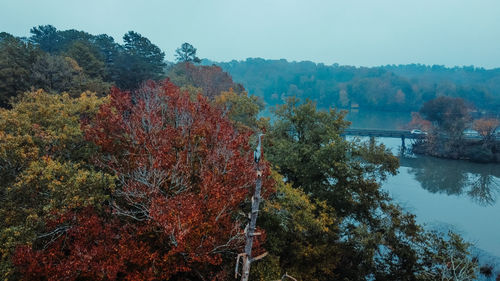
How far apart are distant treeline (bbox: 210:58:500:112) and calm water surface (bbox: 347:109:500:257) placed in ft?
142

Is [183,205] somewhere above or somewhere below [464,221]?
above

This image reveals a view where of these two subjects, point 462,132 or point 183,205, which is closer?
point 183,205

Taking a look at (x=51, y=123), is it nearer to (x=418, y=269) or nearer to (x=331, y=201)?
(x=331, y=201)

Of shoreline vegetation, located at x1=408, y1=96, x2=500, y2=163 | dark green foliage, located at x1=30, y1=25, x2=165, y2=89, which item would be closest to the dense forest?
dark green foliage, located at x1=30, y1=25, x2=165, y2=89

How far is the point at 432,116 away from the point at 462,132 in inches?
424

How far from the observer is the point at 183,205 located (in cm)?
712

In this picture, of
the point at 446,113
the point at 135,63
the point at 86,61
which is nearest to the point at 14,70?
the point at 86,61

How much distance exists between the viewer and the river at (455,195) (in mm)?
16562

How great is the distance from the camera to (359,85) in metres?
78.7

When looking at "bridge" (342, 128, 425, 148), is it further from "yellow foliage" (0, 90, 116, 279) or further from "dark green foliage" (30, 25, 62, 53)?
"dark green foliage" (30, 25, 62, 53)

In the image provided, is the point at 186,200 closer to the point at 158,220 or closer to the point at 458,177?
the point at 158,220

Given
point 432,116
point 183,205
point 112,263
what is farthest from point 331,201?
point 432,116

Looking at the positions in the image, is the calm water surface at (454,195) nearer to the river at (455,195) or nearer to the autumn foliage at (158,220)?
the river at (455,195)

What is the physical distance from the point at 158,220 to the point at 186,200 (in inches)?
33.8
